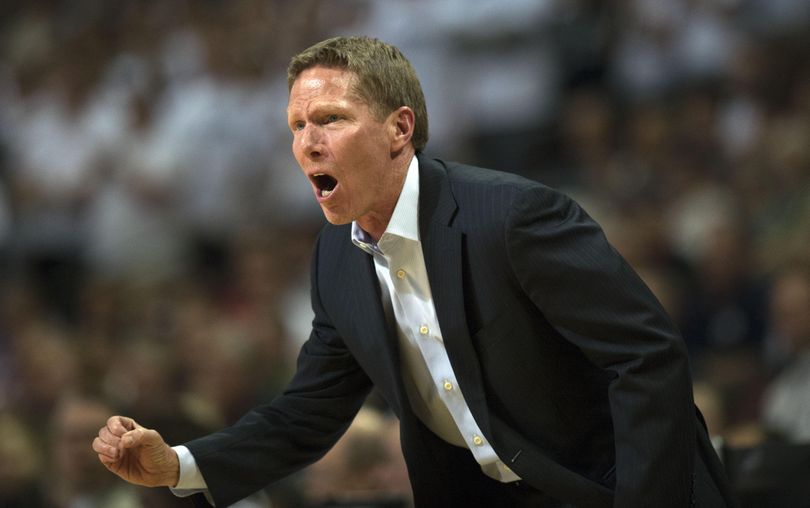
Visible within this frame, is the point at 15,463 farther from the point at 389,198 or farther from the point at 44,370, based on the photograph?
the point at 389,198

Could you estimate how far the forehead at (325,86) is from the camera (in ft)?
8.44

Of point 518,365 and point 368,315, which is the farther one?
point 368,315

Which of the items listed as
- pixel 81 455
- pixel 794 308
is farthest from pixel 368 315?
pixel 794 308

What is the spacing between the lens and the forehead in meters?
2.57

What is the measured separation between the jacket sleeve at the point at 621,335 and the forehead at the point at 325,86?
1.37 feet

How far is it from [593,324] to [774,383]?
3080mm

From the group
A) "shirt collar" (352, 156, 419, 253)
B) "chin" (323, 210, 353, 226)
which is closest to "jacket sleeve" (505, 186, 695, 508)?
"shirt collar" (352, 156, 419, 253)

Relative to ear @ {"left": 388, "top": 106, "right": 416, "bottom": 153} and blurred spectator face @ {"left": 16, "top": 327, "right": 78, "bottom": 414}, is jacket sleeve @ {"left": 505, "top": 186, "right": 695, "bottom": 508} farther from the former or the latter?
blurred spectator face @ {"left": 16, "top": 327, "right": 78, "bottom": 414}

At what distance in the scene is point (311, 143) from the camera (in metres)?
2.58

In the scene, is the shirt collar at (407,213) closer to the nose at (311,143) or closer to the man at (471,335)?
the man at (471,335)

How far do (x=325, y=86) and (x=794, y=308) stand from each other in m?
3.29

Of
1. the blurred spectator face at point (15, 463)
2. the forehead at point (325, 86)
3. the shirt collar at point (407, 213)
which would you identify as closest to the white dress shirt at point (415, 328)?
the shirt collar at point (407, 213)

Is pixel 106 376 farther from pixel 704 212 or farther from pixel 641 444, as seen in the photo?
pixel 641 444

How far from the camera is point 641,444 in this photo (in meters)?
2.36
